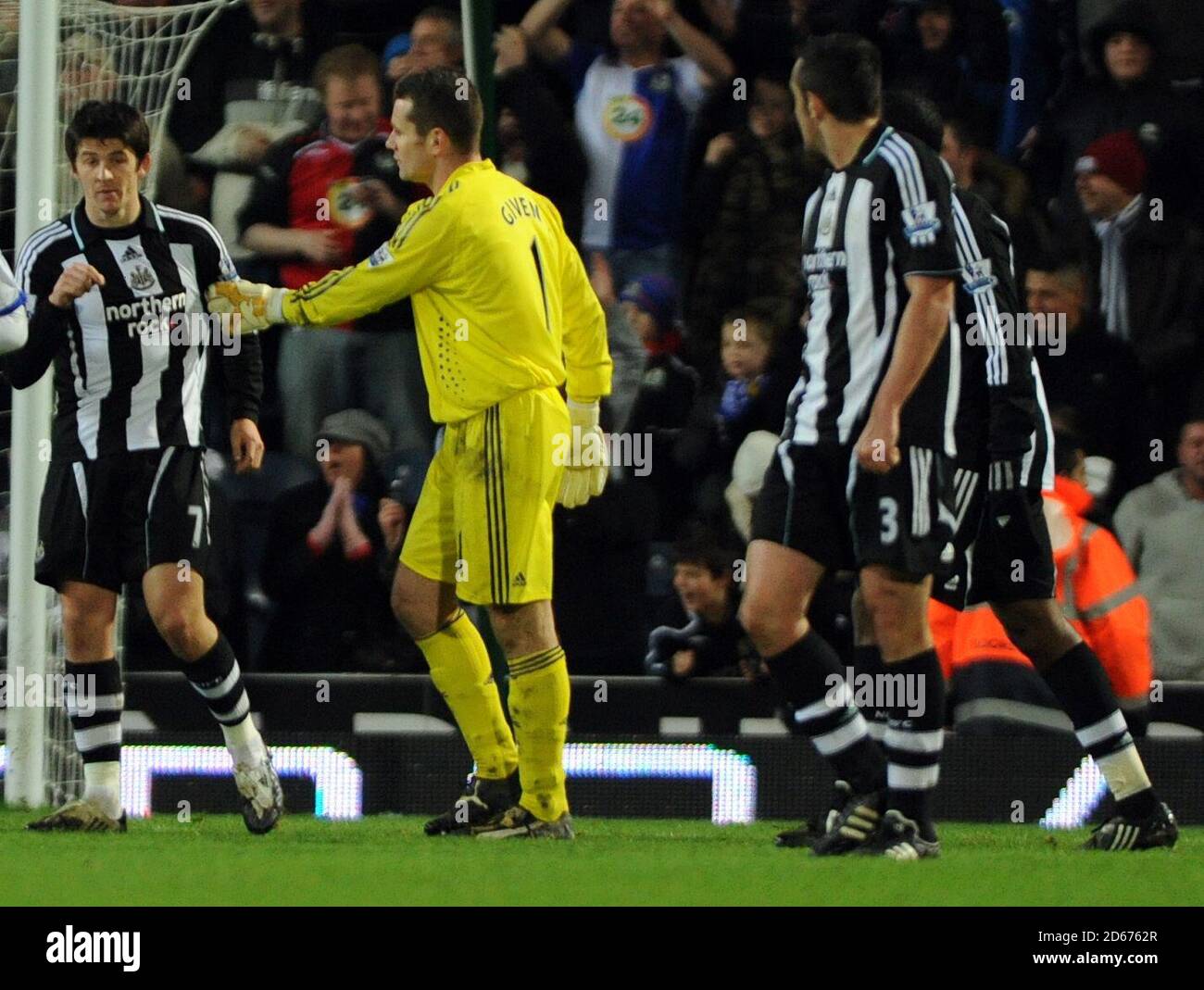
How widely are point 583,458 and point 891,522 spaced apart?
3.79 feet

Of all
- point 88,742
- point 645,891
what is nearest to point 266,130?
point 88,742

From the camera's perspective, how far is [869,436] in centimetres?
533

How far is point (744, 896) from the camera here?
15.7 ft

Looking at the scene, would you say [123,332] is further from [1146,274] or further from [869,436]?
[1146,274]

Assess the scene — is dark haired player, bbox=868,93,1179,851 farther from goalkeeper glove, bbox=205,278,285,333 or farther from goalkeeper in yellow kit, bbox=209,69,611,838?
goalkeeper glove, bbox=205,278,285,333

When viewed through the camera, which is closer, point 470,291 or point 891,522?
point 891,522

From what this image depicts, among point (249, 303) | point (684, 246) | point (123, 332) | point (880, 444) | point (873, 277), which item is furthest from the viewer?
point (684, 246)

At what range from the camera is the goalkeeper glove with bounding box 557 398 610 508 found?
6266mm

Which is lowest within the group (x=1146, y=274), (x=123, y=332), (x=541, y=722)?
(x=541, y=722)

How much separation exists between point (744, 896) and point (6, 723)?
3.24 m

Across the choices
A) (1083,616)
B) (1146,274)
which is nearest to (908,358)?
(1083,616)

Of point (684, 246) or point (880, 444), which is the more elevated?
point (684, 246)

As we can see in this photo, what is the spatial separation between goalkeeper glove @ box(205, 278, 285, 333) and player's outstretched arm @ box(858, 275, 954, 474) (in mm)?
1593
